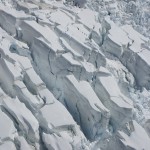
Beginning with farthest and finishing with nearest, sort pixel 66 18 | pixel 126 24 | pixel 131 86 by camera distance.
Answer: pixel 126 24, pixel 66 18, pixel 131 86

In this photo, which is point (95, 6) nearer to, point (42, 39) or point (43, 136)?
point (42, 39)

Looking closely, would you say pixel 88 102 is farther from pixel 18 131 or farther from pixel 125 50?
pixel 125 50

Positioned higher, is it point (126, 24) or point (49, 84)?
point (126, 24)

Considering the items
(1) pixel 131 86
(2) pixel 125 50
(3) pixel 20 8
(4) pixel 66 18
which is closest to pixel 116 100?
(1) pixel 131 86

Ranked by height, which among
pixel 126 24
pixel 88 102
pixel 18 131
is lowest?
pixel 18 131

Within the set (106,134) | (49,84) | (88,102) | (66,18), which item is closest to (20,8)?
(66,18)

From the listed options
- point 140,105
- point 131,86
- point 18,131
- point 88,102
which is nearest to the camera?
point 18,131

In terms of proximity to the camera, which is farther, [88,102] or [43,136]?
[88,102]
